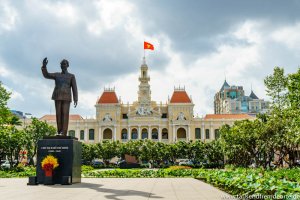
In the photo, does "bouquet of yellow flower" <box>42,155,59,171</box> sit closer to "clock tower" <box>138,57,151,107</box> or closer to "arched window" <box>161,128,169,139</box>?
"clock tower" <box>138,57,151,107</box>

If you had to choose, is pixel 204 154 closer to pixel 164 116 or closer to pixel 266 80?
pixel 266 80

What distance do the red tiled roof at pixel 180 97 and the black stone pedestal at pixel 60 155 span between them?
65.8m

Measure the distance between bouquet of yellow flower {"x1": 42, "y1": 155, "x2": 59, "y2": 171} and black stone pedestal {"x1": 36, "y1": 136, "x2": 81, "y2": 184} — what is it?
14cm

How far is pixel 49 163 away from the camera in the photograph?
14336mm

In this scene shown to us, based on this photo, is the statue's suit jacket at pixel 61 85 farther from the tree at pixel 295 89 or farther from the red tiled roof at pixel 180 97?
the red tiled roof at pixel 180 97

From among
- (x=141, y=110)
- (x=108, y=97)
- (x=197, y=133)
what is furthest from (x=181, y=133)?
(x=108, y=97)

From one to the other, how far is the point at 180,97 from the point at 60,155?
2658 inches

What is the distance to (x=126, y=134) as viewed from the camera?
7950 cm

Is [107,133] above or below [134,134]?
above

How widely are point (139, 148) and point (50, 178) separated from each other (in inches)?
1663

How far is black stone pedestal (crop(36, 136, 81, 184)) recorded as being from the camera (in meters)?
14.4

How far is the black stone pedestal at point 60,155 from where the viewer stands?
14.4m

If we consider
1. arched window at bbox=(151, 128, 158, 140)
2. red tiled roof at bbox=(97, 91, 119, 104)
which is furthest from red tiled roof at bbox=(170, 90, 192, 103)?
red tiled roof at bbox=(97, 91, 119, 104)

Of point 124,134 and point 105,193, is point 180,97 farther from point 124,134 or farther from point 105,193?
point 105,193
